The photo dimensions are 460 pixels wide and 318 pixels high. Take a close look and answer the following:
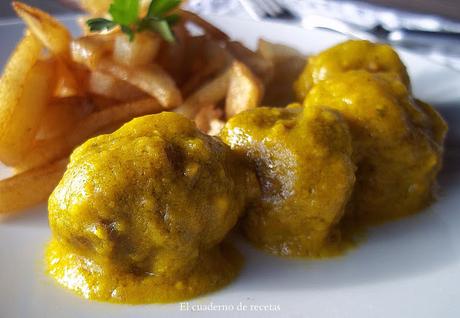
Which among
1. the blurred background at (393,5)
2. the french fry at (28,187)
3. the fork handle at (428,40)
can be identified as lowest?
the blurred background at (393,5)

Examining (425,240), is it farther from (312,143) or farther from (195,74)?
(195,74)

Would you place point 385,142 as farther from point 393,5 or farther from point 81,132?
point 393,5

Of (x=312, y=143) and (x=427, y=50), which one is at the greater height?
(x=312, y=143)

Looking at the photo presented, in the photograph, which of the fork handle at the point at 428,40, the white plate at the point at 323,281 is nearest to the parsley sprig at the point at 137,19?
the white plate at the point at 323,281

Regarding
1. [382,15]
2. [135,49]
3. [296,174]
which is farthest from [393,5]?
[296,174]

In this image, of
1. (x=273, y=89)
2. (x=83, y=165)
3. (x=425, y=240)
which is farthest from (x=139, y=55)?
(x=425, y=240)

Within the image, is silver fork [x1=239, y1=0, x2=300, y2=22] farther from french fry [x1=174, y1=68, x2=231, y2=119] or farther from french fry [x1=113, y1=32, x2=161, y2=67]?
french fry [x1=113, y1=32, x2=161, y2=67]

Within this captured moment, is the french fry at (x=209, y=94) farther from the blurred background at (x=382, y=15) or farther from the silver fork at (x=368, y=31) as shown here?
the silver fork at (x=368, y=31)
